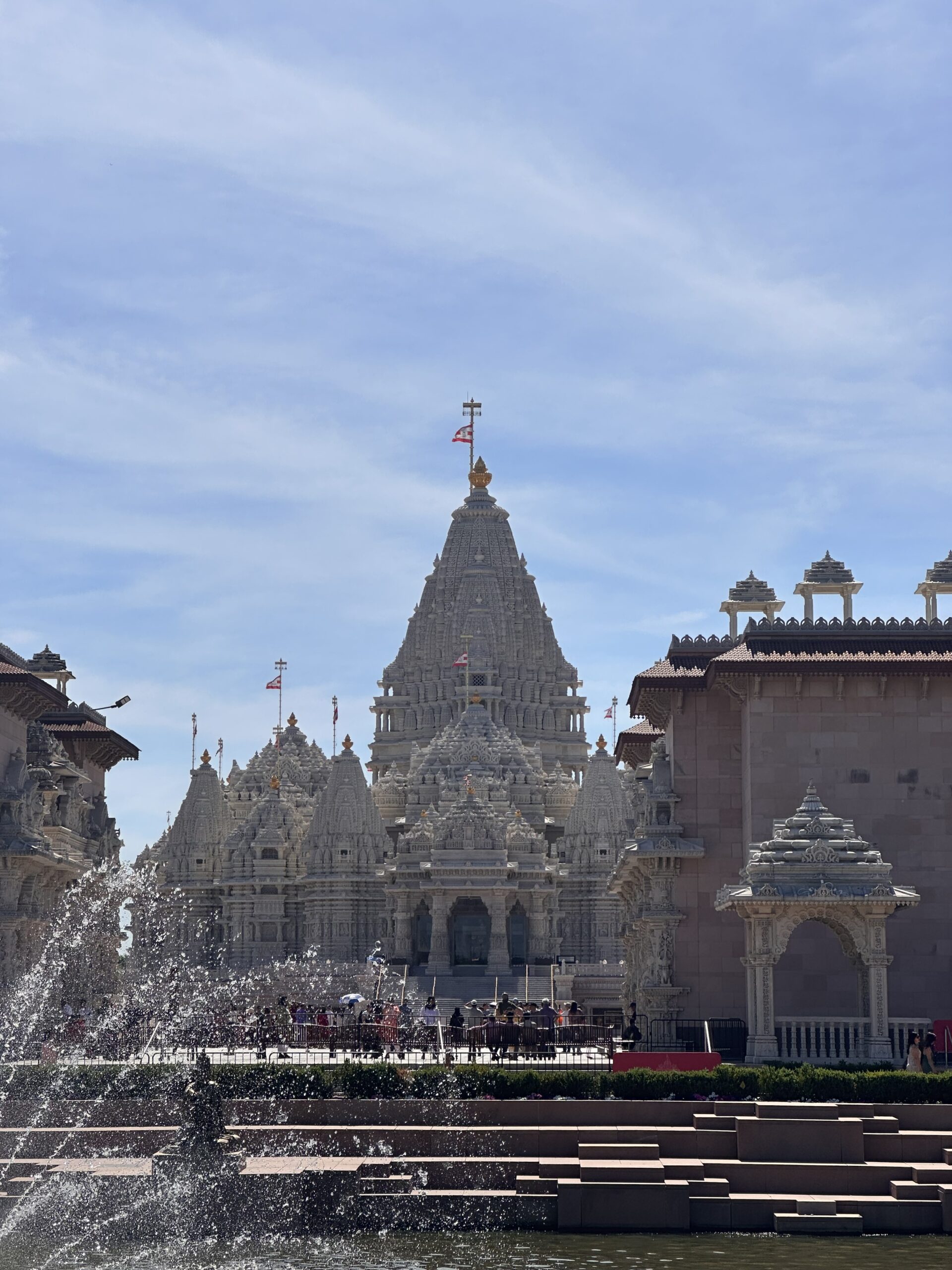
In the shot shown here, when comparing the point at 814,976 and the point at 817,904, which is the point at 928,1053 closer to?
the point at 817,904

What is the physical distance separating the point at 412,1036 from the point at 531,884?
50084 millimetres

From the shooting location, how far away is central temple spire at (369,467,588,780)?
118 metres

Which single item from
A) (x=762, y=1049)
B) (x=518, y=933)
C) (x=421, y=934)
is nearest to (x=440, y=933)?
(x=421, y=934)

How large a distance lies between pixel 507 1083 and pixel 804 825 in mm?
9455

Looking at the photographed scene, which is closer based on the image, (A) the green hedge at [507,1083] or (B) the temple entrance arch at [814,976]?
(A) the green hedge at [507,1083]

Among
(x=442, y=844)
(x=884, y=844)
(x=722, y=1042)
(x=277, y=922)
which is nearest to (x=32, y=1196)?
(x=722, y=1042)

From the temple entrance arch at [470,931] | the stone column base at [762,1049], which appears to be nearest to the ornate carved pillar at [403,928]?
the temple entrance arch at [470,931]

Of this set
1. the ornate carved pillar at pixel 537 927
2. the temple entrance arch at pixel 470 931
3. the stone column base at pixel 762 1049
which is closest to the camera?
the stone column base at pixel 762 1049

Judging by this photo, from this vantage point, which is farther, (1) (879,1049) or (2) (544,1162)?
(1) (879,1049)

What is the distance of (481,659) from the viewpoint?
384 feet

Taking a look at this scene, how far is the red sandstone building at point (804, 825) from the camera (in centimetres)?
4278

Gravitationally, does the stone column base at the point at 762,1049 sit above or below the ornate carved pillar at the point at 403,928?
below

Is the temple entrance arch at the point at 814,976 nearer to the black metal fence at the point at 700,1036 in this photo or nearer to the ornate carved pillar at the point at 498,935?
the black metal fence at the point at 700,1036

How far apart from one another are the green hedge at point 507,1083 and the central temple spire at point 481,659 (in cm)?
7679
